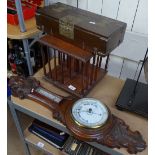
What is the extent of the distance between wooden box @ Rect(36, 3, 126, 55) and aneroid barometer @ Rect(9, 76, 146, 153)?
23 centimetres

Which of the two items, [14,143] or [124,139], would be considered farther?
[14,143]

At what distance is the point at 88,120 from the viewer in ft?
2.59

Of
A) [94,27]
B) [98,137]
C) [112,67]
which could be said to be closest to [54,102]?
[98,137]

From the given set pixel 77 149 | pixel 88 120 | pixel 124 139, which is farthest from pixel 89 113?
pixel 77 149

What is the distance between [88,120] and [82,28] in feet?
1.14

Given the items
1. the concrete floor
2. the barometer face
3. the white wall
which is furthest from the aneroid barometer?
the concrete floor

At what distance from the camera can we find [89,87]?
0.95 metres

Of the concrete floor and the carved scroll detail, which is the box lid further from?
the concrete floor

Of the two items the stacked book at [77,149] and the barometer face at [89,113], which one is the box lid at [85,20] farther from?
the stacked book at [77,149]

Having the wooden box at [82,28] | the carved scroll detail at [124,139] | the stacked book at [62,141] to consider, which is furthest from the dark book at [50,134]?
the wooden box at [82,28]

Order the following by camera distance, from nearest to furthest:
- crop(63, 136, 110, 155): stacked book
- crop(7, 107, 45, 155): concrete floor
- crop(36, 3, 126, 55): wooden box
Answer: crop(36, 3, 126, 55): wooden box, crop(63, 136, 110, 155): stacked book, crop(7, 107, 45, 155): concrete floor

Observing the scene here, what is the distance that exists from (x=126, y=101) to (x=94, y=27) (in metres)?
0.36

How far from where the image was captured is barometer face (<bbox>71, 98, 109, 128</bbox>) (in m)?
0.78

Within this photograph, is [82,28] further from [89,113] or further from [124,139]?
[124,139]
